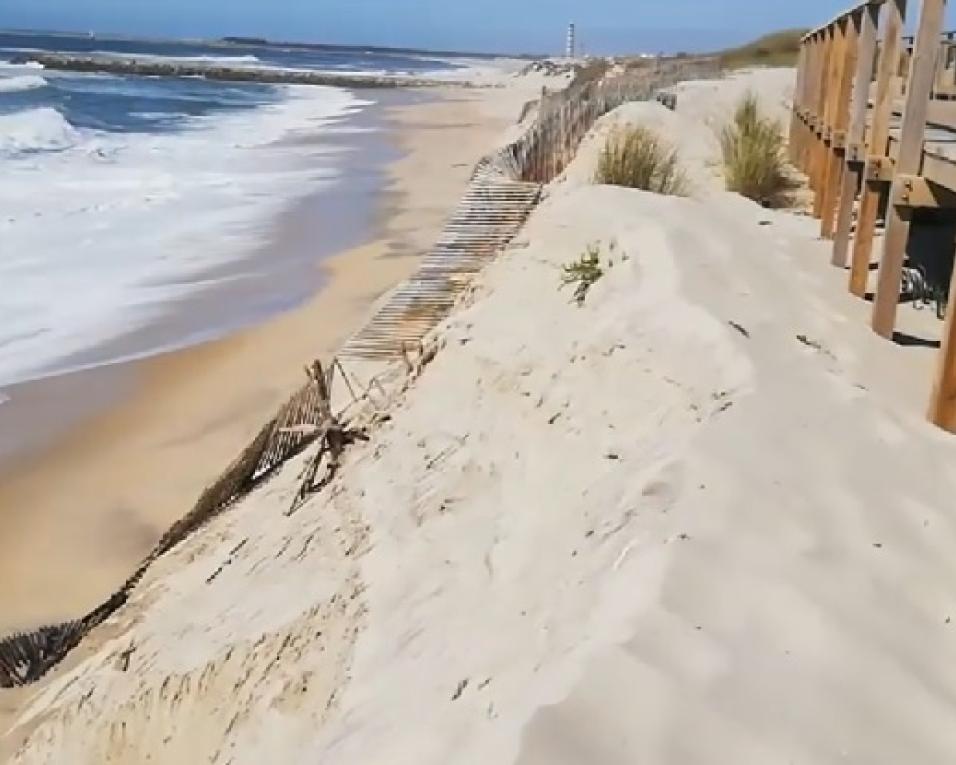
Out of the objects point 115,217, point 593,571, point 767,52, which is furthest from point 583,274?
point 767,52

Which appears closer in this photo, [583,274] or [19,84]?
[583,274]

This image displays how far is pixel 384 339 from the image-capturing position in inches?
250

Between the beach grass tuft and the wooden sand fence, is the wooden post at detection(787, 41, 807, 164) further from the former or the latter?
the beach grass tuft

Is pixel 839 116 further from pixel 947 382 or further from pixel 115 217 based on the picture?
pixel 115 217

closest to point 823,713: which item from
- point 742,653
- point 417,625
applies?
point 742,653

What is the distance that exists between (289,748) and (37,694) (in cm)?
170

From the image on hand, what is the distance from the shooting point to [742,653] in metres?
2.32

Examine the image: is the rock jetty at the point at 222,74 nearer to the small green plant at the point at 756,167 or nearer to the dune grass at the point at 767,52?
the dune grass at the point at 767,52

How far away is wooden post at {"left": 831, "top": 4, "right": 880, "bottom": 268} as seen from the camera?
6.55 metres

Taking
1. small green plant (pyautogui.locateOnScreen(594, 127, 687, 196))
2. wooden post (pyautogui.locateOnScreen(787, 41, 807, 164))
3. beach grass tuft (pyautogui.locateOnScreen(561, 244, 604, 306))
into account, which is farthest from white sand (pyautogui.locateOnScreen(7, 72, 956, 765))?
wooden post (pyautogui.locateOnScreen(787, 41, 807, 164))

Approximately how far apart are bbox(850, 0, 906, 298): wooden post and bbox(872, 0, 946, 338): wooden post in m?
0.75

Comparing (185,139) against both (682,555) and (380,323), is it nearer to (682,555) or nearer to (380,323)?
(380,323)

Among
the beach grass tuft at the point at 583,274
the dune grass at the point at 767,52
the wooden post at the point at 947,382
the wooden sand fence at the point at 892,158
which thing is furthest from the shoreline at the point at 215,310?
the dune grass at the point at 767,52

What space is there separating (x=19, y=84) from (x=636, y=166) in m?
32.5
